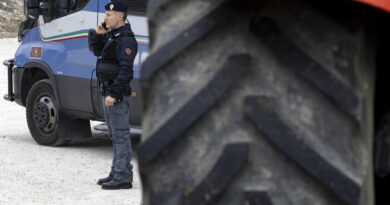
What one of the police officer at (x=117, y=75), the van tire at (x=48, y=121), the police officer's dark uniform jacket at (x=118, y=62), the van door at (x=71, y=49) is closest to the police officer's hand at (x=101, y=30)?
the police officer at (x=117, y=75)

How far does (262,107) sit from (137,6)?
6662mm

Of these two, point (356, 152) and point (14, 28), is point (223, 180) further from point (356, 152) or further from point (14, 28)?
point (14, 28)

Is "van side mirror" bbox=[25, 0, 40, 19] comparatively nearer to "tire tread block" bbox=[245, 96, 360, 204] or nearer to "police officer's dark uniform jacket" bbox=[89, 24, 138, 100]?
"police officer's dark uniform jacket" bbox=[89, 24, 138, 100]

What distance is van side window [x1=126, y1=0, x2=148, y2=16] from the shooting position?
8.30 meters

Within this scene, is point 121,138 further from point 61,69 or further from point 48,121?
point 48,121

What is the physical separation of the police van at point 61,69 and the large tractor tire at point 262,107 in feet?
20.6

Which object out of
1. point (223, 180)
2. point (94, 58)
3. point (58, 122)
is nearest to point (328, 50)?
point (223, 180)

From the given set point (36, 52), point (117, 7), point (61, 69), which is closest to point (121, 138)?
point (117, 7)

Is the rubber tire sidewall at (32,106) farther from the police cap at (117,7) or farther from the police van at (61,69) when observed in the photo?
the police cap at (117,7)

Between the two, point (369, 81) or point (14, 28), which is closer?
point (369, 81)

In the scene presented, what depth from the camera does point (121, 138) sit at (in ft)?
24.9

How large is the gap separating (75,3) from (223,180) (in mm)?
7496

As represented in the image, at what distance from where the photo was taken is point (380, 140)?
241 cm

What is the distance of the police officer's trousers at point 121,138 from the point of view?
7.44 meters
